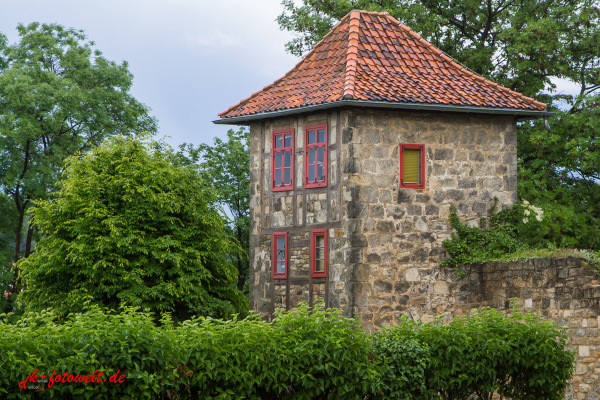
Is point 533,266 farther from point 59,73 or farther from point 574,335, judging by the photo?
point 59,73

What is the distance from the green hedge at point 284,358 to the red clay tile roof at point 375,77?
6875 mm

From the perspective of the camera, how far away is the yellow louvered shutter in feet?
69.9

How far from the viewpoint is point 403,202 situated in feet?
69.4

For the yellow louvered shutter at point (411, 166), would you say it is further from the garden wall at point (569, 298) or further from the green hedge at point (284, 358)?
the green hedge at point (284, 358)

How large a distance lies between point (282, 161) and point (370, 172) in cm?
231

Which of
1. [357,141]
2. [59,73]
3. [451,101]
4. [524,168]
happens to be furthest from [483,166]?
[59,73]

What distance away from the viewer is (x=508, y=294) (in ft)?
67.1

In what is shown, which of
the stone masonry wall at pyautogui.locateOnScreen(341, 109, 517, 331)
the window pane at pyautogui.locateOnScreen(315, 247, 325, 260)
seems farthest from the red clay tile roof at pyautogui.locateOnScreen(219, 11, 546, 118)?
the window pane at pyautogui.locateOnScreen(315, 247, 325, 260)

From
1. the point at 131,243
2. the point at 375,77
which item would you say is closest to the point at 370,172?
the point at 375,77

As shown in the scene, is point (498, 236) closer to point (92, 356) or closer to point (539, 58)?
point (539, 58)

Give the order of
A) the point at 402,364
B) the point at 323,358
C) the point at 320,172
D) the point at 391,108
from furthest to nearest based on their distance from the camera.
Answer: the point at 320,172, the point at 391,108, the point at 402,364, the point at 323,358

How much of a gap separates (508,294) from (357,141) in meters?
4.52

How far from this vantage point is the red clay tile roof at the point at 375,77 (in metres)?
21.1

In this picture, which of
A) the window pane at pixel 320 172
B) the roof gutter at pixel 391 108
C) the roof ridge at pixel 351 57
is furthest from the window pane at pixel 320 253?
the roof ridge at pixel 351 57
